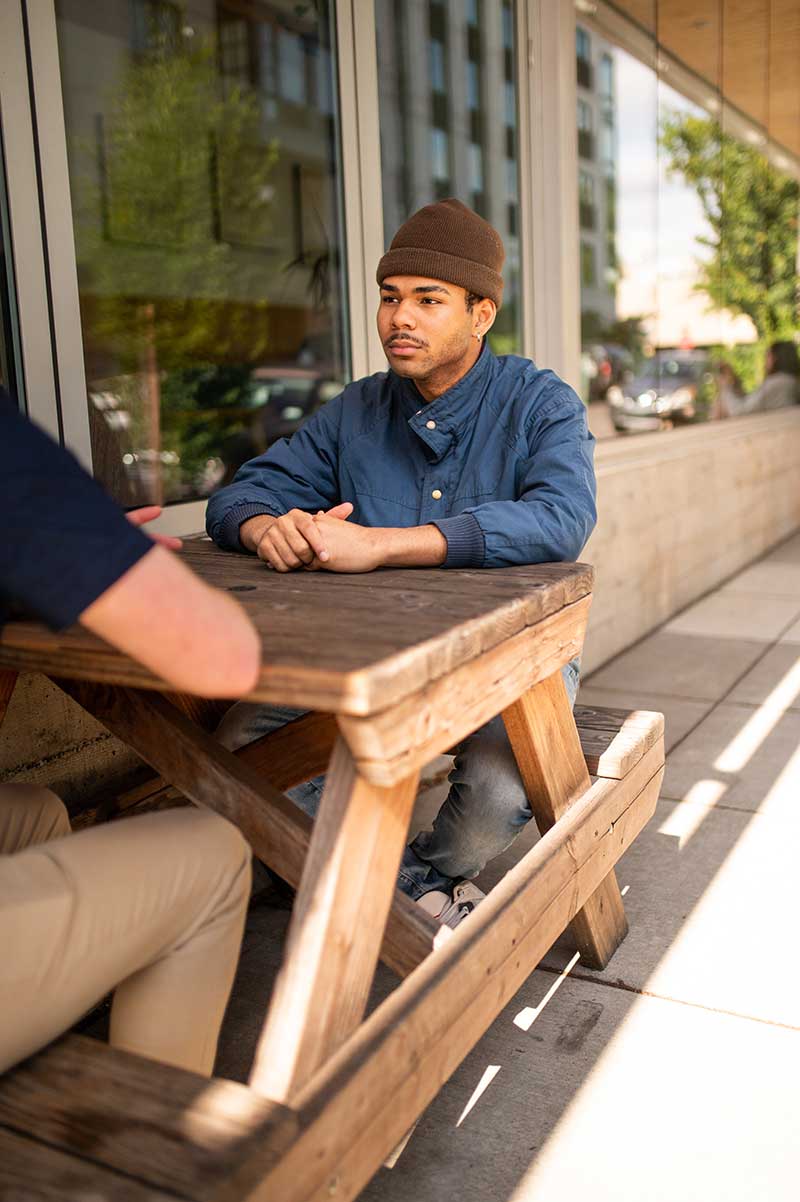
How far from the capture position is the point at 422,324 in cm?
238

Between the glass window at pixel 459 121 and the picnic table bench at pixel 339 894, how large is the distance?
2.67 meters

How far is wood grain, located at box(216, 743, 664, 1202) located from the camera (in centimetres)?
127

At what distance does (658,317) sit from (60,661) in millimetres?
5911

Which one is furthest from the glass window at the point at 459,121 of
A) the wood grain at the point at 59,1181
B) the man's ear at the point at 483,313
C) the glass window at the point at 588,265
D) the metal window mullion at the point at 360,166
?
the wood grain at the point at 59,1181

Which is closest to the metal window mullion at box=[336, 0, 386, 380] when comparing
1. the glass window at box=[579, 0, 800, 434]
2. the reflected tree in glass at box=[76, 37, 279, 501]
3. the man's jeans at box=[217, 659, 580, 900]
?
the man's jeans at box=[217, 659, 580, 900]

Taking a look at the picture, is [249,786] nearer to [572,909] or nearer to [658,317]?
[572,909]

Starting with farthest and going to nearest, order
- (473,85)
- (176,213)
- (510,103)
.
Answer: (176,213), (473,85), (510,103)

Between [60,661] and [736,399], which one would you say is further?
[736,399]

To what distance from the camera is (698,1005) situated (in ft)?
7.53

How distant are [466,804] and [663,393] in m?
4.88

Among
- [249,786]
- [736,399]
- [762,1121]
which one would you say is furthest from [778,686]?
[736,399]

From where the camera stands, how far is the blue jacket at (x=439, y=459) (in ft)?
7.38

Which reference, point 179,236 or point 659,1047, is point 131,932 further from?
point 179,236

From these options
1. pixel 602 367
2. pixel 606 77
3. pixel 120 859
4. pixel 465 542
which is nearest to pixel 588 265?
pixel 602 367
